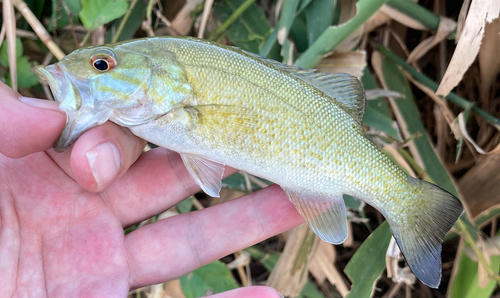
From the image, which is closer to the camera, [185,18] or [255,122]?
[255,122]

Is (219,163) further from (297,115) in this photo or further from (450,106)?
(450,106)

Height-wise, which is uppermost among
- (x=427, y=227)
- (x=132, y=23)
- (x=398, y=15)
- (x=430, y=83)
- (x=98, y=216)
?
(x=398, y=15)

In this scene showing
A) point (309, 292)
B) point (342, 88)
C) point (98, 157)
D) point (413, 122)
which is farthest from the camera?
point (309, 292)

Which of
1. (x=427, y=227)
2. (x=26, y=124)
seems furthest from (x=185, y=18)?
(x=427, y=227)

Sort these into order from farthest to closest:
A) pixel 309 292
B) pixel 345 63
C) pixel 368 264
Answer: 1. pixel 309 292
2. pixel 345 63
3. pixel 368 264

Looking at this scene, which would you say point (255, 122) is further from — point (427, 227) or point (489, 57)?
point (489, 57)

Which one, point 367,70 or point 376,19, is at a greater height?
point 376,19

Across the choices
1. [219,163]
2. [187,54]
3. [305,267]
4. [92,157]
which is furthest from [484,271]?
[92,157]

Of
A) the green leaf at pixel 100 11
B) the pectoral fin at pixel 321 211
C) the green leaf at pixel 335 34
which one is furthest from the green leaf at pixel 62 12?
the pectoral fin at pixel 321 211
